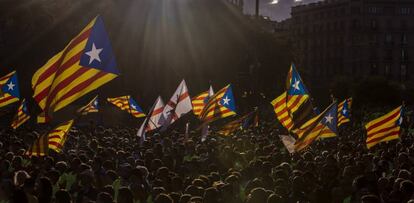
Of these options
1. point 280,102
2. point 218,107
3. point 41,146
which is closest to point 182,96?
point 218,107

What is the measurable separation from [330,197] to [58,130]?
5896 millimetres

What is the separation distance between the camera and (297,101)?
20.5m

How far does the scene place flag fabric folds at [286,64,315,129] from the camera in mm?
20328

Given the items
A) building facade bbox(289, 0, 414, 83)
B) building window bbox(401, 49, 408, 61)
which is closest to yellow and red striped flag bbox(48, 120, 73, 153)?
building facade bbox(289, 0, 414, 83)

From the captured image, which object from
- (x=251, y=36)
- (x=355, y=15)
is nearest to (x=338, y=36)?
(x=355, y=15)

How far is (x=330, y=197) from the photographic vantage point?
39.3ft

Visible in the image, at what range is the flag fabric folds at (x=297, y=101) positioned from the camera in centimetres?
2033

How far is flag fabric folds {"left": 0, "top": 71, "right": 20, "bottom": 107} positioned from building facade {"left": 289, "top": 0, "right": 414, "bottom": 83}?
8134cm

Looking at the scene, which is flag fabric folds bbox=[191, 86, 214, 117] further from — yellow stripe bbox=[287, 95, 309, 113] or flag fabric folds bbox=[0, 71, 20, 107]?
flag fabric folds bbox=[0, 71, 20, 107]

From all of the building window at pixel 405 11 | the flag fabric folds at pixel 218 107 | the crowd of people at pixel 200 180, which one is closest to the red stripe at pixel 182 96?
the flag fabric folds at pixel 218 107

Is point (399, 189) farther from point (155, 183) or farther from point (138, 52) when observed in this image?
point (138, 52)

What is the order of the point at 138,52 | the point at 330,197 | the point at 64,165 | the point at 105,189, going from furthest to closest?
the point at 138,52 < the point at 64,165 < the point at 330,197 < the point at 105,189

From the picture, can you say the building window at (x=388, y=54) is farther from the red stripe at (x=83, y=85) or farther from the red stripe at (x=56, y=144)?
the red stripe at (x=83, y=85)

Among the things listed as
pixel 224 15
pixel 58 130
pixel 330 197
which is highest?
pixel 224 15
